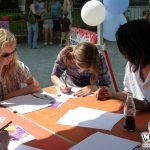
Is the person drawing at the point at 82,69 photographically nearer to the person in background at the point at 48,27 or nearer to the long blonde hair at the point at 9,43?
the long blonde hair at the point at 9,43

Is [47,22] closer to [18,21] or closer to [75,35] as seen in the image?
[18,21]

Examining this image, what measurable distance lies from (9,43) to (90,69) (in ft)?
2.57

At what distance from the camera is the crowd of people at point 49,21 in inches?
366

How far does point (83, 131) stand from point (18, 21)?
967 cm

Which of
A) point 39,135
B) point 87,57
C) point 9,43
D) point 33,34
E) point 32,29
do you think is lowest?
point 33,34

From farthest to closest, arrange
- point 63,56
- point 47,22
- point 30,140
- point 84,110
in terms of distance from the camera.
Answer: point 47,22 < point 63,56 < point 84,110 < point 30,140

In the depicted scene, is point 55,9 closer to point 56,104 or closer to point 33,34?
point 33,34

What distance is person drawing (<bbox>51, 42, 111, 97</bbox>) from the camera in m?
2.83

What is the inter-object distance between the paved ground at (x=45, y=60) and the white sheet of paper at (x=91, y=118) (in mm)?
3178

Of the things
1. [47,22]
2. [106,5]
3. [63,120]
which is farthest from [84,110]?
[47,22]

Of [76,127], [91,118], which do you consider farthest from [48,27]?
[76,127]

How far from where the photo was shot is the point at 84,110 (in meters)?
2.41

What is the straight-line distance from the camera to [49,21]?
32.4 feet

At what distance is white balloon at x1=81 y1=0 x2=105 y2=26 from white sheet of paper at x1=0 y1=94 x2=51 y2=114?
1306mm
